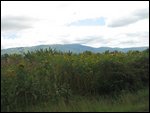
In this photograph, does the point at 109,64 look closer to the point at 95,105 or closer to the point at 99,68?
the point at 99,68

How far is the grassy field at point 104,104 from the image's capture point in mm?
10703

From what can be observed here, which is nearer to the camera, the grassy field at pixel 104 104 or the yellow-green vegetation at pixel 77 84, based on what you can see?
the grassy field at pixel 104 104

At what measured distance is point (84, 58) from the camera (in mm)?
15008

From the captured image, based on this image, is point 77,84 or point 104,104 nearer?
point 104,104

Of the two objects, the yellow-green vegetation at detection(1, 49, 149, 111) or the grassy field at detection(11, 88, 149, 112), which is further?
the yellow-green vegetation at detection(1, 49, 149, 111)

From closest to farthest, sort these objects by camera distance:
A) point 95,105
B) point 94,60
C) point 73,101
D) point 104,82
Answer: point 95,105 → point 73,101 → point 104,82 → point 94,60

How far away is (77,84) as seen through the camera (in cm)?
1407

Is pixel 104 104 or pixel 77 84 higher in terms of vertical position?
pixel 77 84

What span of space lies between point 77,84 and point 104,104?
2421 mm

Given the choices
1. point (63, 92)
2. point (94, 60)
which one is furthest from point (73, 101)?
point (94, 60)

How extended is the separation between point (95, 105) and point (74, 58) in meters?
3.72

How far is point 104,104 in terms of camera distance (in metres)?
11.8

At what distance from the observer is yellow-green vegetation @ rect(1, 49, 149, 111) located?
458 inches

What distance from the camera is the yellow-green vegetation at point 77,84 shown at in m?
11.6
